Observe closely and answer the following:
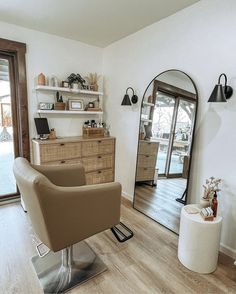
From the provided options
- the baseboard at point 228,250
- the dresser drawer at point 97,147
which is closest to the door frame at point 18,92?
the dresser drawer at point 97,147

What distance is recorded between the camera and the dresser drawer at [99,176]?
9.92 ft

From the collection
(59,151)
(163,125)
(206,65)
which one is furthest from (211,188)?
(59,151)

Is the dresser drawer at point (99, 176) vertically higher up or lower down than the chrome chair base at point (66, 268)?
higher up

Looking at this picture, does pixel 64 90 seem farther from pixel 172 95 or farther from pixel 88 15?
pixel 172 95

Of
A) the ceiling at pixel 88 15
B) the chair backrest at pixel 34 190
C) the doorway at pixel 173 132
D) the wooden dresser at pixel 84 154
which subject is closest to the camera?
the chair backrest at pixel 34 190

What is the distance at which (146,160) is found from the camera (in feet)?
8.69

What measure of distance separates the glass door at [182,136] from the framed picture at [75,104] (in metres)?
1.56

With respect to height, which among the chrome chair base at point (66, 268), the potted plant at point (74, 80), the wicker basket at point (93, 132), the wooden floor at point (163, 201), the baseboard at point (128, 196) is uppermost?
the potted plant at point (74, 80)

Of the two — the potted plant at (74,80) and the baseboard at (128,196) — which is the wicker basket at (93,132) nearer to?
the potted plant at (74,80)

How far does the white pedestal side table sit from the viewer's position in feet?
5.34

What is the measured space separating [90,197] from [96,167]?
5.56 ft

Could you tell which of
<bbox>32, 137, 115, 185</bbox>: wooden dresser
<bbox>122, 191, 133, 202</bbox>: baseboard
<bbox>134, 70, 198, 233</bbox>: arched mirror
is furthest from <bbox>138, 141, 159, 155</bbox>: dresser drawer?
<bbox>122, 191, 133, 202</bbox>: baseboard

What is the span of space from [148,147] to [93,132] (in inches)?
40.1

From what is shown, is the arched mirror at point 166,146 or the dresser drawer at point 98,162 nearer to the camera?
the arched mirror at point 166,146
